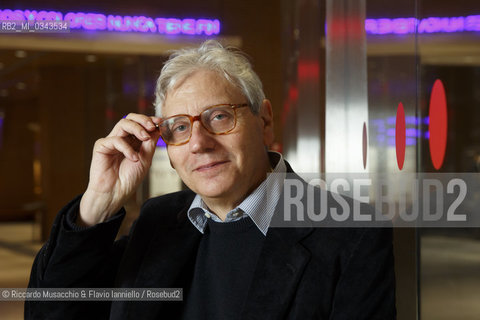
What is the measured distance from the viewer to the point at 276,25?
6.69 m

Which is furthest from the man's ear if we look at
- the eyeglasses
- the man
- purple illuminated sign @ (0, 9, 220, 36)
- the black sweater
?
purple illuminated sign @ (0, 9, 220, 36)

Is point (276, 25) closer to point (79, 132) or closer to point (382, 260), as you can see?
point (79, 132)

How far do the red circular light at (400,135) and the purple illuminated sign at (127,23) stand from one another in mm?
4831

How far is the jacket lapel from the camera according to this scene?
4.38 feet

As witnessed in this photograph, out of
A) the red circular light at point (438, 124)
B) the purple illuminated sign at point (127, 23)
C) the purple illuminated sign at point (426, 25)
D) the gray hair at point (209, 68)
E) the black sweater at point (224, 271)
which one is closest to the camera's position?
the purple illuminated sign at point (426, 25)

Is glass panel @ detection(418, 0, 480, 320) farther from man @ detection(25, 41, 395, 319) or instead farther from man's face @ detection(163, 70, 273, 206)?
man's face @ detection(163, 70, 273, 206)

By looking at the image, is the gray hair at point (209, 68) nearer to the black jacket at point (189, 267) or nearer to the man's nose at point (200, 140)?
the man's nose at point (200, 140)

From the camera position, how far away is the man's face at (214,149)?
1482mm

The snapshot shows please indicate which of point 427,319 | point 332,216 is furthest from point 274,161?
point 427,319

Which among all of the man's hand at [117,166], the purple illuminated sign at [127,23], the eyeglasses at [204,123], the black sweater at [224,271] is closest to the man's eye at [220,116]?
the eyeglasses at [204,123]

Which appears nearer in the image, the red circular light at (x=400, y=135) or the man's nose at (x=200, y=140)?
the man's nose at (x=200, y=140)

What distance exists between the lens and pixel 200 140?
1.47 metres

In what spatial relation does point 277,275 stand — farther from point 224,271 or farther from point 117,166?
point 117,166

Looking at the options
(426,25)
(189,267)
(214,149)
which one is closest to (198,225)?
(189,267)
